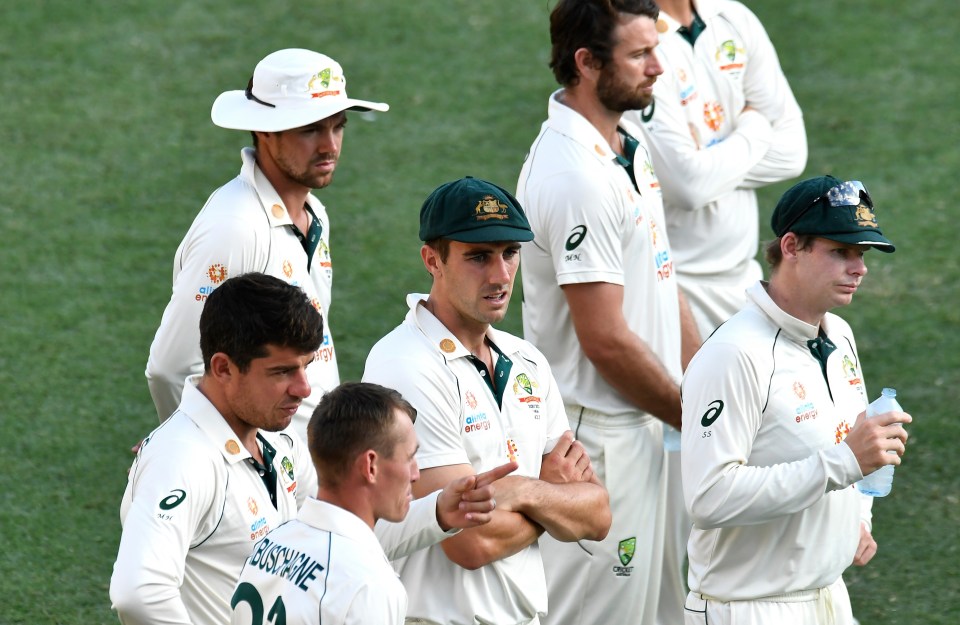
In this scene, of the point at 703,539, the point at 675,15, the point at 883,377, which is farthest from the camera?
the point at 883,377

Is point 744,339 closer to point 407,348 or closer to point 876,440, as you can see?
point 876,440

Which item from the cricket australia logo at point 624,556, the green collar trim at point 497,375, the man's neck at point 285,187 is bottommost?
the cricket australia logo at point 624,556

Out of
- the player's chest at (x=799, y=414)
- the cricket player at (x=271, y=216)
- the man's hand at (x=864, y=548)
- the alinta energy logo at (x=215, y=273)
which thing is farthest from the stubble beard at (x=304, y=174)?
the man's hand at (x=864, y=548)

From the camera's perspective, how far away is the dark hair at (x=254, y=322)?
3.65 m

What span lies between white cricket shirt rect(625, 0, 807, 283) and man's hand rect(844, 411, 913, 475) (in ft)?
6.23

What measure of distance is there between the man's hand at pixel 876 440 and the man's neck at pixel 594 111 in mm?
1654

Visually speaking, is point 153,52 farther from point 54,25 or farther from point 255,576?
point 255,576

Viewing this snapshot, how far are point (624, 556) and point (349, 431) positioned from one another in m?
2.04

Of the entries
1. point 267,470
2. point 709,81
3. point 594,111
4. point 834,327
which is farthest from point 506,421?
point 709,81

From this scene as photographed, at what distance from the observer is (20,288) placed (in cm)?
830

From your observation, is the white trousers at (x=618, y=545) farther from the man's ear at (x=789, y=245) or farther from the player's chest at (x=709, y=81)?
the player's chest at (x=709, y=81)

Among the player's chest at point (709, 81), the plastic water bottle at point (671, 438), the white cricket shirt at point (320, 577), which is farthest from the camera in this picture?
the player's chest at point (709, 81)

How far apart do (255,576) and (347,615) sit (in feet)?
0.95

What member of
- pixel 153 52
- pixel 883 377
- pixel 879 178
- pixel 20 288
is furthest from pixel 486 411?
pixel 153 52
